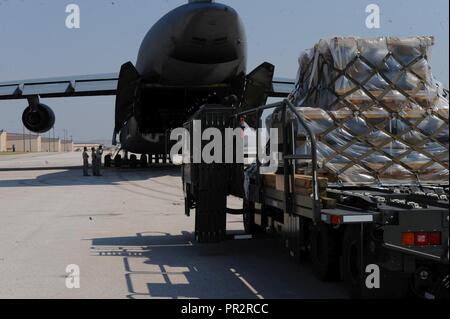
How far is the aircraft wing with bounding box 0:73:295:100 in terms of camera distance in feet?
99.1

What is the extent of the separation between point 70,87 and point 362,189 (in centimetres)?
2695

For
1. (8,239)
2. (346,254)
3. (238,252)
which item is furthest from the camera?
(8,239)

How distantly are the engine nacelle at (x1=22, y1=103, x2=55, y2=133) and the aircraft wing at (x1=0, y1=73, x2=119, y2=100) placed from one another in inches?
51.2

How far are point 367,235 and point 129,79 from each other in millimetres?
17236

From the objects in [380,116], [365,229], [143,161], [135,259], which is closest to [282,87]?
[143,161]

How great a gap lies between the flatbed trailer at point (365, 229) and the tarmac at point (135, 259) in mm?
505

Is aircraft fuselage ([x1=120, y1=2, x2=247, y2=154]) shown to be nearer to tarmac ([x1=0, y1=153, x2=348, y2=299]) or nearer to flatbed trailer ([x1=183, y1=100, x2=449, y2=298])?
tarmac ([x1=0, y1=153, x2=348, y2=299])

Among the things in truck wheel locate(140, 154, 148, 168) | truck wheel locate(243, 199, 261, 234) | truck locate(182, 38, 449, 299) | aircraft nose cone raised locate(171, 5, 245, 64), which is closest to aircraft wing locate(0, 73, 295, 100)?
truck wheel locate(140, 154, 148, 168)

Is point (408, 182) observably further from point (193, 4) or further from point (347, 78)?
point (193, 4)

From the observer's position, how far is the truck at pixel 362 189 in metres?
4.76

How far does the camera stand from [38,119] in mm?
28250

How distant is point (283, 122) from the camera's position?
639cm

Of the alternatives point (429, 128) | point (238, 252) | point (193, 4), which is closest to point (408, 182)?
point (429, 128)

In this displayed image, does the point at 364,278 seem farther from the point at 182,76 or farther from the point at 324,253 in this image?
the point at 182,76
